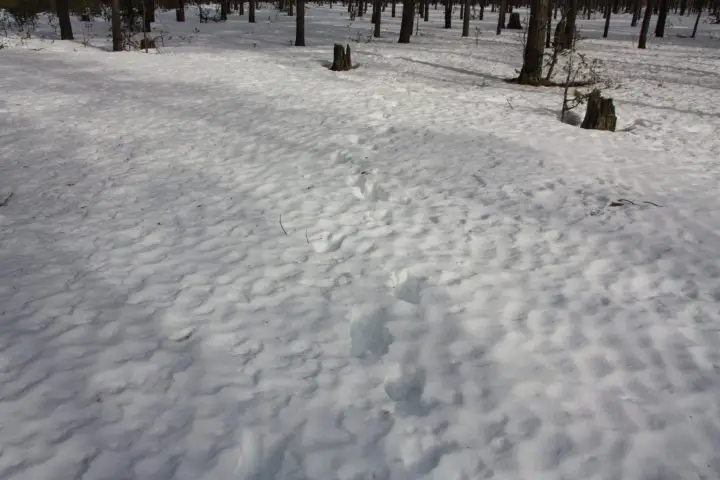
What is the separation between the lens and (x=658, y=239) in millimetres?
4930

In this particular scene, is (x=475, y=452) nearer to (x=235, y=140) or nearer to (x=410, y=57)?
(x=235, y=140)

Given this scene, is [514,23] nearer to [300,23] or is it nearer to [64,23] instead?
[300,23]

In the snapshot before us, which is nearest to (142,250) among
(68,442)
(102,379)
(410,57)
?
(102,379)

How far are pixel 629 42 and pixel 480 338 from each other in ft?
89.0

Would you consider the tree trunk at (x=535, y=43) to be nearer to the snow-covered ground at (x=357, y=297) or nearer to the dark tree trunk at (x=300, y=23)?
the snow-covered ground at (x=357, y=297)

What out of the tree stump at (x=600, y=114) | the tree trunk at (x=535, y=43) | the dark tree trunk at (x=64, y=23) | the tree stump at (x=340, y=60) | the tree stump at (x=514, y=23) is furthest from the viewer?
the tree stump at (x=514, y=23)

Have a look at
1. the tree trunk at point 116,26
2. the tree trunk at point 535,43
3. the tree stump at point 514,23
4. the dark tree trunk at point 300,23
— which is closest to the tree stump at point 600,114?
the tree trunk at point 535,43

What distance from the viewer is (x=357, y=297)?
168 inches

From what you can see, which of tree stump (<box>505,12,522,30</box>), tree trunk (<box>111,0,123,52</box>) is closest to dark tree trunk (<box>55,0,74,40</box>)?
tree trunk (<box>111,0,123,52</box>)

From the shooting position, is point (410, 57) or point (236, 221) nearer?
point (236, 221)

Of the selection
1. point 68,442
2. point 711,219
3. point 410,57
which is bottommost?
point 68,442

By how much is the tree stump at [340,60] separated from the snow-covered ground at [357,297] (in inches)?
213

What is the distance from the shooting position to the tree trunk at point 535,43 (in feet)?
39.1

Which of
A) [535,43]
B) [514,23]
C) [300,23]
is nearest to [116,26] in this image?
[300,23]
